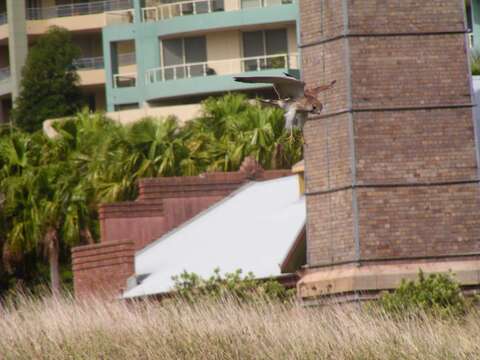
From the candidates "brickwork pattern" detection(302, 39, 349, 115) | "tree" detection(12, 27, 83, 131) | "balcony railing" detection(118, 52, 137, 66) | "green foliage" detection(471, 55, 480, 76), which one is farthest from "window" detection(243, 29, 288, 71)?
"brickwork pattern" detection(302, 39, 349, 115)

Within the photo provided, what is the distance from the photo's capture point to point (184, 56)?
76.4 m

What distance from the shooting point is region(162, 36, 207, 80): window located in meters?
75.5

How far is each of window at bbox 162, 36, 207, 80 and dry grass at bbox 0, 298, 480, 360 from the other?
145 ft

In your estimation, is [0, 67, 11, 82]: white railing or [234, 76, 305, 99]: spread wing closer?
[234, 76, 305, 99]: spread wing

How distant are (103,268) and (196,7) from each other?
3701 centimetres

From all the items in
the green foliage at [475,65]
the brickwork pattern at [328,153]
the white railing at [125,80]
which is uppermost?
the white railing at [125,80]

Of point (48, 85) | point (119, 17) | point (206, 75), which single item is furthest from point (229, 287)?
point (119, 17)

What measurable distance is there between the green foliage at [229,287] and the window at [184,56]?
131 ft

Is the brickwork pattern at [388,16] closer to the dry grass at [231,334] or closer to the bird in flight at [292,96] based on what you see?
the bird in flight at [292,96]

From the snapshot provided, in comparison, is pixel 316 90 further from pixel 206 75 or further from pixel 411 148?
pixel 206 75

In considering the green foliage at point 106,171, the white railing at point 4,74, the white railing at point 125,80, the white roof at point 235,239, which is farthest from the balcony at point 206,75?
the white roof at point 235,239

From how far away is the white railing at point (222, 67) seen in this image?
72.9 metres

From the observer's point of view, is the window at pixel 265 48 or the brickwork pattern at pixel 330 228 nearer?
the brickwork pattern at pixel 330 228

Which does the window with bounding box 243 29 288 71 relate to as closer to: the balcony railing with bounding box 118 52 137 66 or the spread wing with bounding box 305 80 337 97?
the balcony railing with bounding box 118 52 137 66
